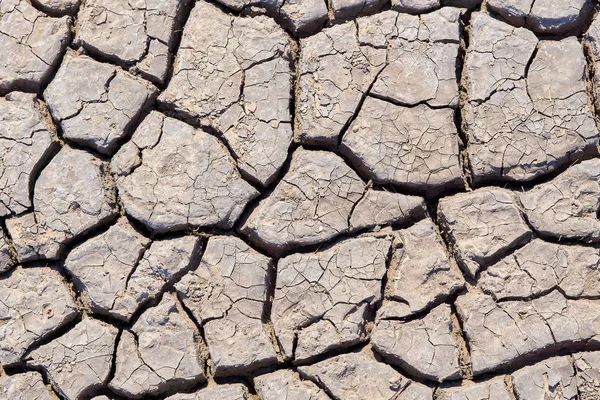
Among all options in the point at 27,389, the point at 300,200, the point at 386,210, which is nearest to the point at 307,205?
the point at 300,200

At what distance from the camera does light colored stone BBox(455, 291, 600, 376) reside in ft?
7.79

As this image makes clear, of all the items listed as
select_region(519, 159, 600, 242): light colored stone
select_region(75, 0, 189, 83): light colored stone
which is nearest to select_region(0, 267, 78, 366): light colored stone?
select_region(75, 0, 189, 83): light colored stone

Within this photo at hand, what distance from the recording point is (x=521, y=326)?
2393 millimetres

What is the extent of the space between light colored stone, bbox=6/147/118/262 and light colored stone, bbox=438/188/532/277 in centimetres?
136

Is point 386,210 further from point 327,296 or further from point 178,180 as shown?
point 178,180

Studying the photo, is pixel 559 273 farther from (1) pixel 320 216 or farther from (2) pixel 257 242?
(2) pixel 257 242

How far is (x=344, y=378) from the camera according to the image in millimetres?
2396

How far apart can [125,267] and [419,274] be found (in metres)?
1.16

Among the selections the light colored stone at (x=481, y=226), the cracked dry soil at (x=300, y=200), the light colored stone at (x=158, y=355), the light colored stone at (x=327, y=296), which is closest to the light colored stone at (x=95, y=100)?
the cracked dry soil at (x=300, y=200)

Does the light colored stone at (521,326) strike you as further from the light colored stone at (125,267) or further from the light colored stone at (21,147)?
the light colored stone at (21,147)

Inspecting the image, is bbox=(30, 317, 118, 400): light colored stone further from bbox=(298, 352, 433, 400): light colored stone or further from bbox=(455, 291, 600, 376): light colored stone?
bbox=(455, 291, 600, 376): light colored stone

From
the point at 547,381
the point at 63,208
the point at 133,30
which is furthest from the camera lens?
the point at 133,30

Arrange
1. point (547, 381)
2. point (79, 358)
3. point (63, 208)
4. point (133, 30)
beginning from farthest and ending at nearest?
point (133, 30) < point (63, 208) < point (79, 358) < point (547, 381)

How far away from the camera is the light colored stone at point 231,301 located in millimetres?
2424
